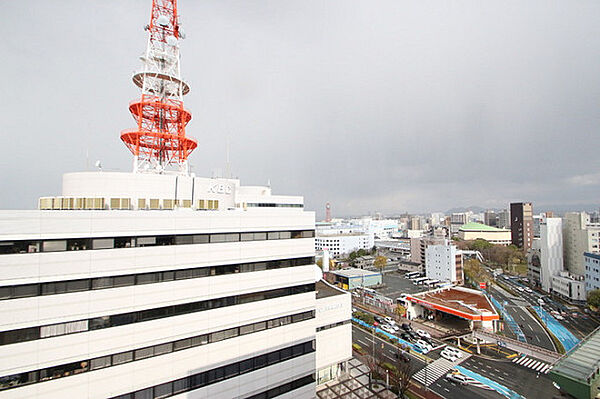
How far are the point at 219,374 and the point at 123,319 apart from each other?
299 inches

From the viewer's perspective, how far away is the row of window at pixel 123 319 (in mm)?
13641

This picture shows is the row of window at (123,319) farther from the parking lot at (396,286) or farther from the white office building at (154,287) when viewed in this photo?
the parking lot at (396,286)

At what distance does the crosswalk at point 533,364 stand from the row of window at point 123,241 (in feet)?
119

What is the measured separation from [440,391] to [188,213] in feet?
105

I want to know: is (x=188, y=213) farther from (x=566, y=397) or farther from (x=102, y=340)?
(x=566, y=397)

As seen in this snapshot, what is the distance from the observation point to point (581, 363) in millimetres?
24234

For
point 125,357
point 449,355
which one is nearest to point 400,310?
point 449,355

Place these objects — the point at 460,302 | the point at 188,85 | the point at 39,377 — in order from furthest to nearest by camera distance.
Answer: the point at 460,302, the point at 188,85, the point at 39,377

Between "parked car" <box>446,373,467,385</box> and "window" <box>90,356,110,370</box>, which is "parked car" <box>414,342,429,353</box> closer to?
"parked car" <box>446,373,467,385</box>

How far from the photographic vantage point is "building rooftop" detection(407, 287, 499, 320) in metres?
41.5

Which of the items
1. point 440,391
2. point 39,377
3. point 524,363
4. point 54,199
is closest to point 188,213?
point 54,199

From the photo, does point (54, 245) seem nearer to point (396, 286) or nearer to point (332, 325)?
point (332, 325)

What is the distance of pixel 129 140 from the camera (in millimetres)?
25391

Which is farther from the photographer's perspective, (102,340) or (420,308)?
(420,308)
